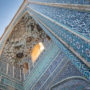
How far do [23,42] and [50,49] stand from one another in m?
1.71

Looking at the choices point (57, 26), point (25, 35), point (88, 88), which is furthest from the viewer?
point (25, 35)

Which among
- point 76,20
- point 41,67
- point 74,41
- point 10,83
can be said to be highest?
point 76,20

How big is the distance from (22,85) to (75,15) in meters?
2.82

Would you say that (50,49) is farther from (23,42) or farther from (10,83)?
(23,42)

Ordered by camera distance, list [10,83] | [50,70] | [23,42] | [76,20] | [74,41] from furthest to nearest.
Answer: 1. [23,42]
2. [10,83]
3. [50,70]
4. [76,20]
5. [74,41]

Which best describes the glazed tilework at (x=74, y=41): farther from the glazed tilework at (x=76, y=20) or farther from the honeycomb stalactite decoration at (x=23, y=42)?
the honeycomb stalactite decoration at (x=23, y=42)

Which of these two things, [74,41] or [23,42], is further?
[23,42]

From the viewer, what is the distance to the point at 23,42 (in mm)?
5352

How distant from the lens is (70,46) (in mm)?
1954

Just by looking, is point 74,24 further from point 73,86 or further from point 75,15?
point 73,86

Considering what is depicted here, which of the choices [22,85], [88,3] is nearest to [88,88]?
[88,3]

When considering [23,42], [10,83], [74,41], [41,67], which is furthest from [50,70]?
[23,42]

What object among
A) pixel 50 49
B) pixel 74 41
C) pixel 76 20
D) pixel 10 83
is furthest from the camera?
pixel 50 49

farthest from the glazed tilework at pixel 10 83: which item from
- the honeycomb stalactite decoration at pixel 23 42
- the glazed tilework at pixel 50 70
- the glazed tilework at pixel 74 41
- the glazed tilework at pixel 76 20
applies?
the glazed tilework at pixel 76 20
